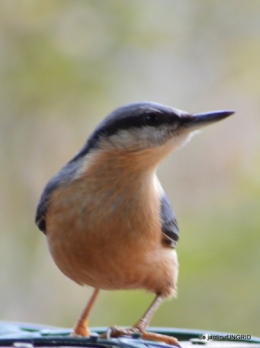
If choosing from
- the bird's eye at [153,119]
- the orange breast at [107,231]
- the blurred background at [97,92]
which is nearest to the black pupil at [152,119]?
the bird's eye at [153,119]

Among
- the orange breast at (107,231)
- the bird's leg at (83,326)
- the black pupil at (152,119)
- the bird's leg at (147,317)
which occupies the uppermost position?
the black pupil at (152,119)

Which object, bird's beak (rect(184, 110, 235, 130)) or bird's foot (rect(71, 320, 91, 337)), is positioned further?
bird's foot (rect(71, 320, 91, 337))

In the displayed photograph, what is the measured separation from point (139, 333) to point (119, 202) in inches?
27.1

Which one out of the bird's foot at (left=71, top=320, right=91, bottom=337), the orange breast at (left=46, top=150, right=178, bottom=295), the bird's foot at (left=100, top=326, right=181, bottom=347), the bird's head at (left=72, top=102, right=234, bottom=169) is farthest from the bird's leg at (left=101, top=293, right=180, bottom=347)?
the bird's head at (left=72, top=102, right=234, bottom=169)

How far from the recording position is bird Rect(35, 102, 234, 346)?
10.4 ft

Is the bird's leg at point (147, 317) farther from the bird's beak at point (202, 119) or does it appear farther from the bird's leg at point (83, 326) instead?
the bird's beak at point (202, 119)

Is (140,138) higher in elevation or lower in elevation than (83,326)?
higher

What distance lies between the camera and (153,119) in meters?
3.25

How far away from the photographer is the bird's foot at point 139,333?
2.96 m

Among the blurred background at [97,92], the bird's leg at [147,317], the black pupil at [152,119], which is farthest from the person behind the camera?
the blurred background at [97,92]

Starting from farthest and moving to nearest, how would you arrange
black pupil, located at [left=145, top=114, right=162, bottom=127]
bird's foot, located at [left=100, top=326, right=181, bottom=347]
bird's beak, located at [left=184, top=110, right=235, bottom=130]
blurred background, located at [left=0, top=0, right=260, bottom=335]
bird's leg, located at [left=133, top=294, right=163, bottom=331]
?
blurred background, located at [left=0, top=0, right=260, bottom=335] → bird's leg, located at [left=133, top=294, right=163, bottom=331] → black pupil, located at [left=145, top=114, right=162, bottom=127] → bird's beak, located at [left=184, top=110, right=235, bottom=130] → bird's foot, located at [left=100, top=326, right=181, bottom=347]

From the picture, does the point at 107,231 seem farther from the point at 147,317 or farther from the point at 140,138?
the point at 147,317

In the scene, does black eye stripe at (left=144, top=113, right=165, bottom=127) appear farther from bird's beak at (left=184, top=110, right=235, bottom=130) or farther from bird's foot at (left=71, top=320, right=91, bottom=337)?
bird's foot at (left=71, top=320, right=91, bottom=337)

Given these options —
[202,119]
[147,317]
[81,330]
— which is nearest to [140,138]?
[202,119]
